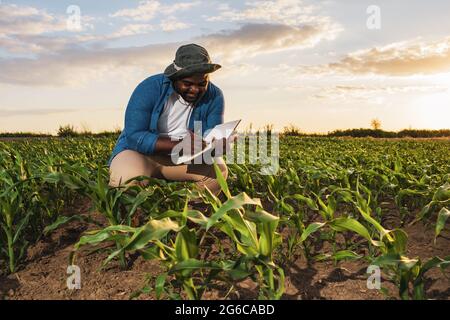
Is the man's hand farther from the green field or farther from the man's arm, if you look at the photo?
the green field

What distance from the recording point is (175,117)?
12.7 ft

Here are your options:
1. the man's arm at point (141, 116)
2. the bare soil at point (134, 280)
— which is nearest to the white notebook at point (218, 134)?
the man's arm at point (141, 116)

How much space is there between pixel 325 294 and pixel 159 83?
2.14 metres

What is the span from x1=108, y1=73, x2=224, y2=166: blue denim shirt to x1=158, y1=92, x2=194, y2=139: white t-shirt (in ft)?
0.18

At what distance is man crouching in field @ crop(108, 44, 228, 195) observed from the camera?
340cm

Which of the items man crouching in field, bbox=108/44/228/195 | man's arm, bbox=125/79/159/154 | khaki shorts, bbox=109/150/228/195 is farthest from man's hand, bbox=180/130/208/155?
khaki shorts, bbox=109/150/228/195

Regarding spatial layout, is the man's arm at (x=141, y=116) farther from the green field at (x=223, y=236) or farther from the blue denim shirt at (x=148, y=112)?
the green field at (x=223, y=236)

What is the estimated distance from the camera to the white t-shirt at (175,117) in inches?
150

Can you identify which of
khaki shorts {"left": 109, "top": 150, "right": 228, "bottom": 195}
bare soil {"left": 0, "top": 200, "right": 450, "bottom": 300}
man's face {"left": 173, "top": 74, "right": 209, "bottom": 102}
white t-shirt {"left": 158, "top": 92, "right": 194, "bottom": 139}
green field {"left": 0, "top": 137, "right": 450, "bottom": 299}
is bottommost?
bare soil {"left": 0, "top": 200, "right": 450, "bottom": 300}

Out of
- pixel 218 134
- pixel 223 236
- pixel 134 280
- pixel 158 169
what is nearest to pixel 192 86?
pixel 218 134

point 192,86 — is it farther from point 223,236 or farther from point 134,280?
point 134,280

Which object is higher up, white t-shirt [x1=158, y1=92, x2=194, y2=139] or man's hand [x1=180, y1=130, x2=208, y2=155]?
white t-shirt [x1=158, y1=92, x2=194, y2=139]

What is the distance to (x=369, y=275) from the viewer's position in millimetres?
2578
